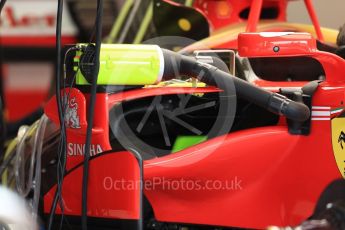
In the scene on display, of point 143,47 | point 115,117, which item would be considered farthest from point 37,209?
point 143,47

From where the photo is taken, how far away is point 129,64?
0.77 m

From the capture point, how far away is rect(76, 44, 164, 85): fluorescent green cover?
775mm

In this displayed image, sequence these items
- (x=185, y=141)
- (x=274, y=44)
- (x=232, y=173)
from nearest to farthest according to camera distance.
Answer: (x=274, y=44), (x=232, y=173), (x=185, y=141)

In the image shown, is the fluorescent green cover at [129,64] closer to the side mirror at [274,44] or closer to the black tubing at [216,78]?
the black tubing at [216,78]

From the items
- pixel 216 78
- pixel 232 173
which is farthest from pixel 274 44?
pixel 232 173

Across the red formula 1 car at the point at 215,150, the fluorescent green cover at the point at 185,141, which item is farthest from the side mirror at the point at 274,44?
the fluorescent green cover at the point at 185,141

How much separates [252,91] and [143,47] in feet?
0.54

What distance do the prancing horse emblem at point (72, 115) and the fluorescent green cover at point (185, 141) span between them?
0.64ft

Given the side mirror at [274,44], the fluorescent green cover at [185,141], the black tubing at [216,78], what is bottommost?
the fluorescent green cover at [185,141]

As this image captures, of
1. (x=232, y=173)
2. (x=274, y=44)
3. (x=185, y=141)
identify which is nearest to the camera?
(x=274, y=44)

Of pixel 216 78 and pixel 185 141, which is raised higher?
pixel 216 78

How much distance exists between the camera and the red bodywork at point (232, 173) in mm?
794

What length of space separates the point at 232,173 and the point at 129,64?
225 millimetres

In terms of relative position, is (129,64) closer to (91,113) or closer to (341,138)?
(91,113)
